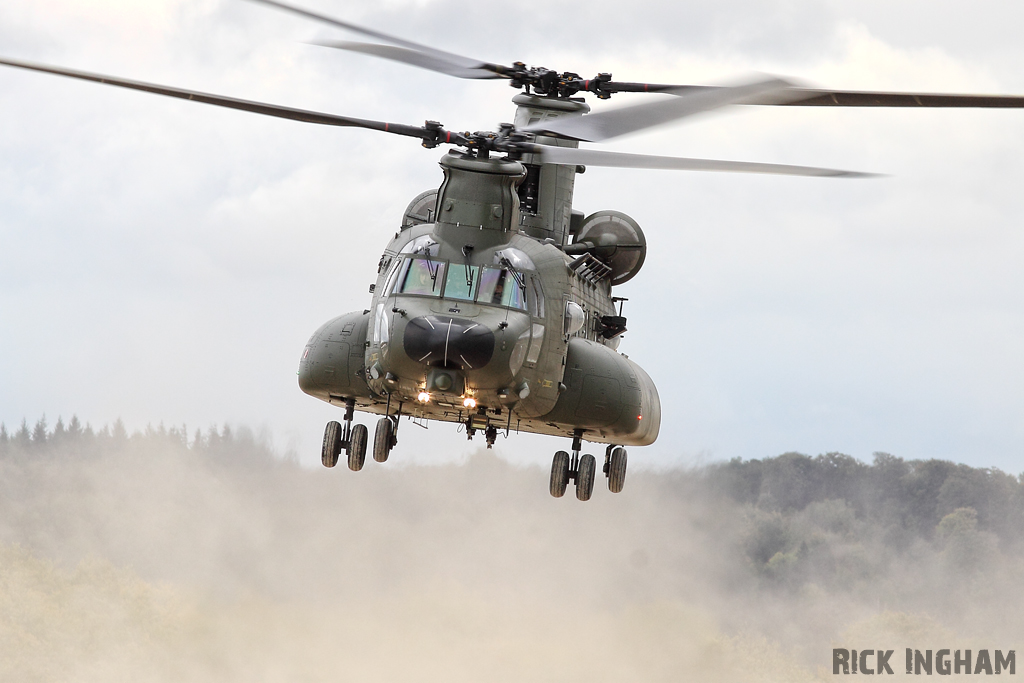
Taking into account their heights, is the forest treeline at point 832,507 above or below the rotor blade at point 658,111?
below

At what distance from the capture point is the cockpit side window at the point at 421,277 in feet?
51.4

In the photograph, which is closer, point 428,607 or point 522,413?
point 522,413

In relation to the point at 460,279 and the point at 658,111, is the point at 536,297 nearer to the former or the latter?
the point at 460,279

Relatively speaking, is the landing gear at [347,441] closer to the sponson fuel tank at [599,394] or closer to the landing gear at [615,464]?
the sponson fuel tank at [599,394]

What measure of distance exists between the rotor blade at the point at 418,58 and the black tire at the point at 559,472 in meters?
5.37

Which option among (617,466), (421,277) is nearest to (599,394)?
(617,466)

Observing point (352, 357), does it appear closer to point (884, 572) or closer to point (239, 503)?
point (239, 503)

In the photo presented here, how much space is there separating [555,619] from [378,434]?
15106mm

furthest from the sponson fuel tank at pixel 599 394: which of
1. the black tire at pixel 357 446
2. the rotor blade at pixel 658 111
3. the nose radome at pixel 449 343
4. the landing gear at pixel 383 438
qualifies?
the rotor blade at pixel 658 111

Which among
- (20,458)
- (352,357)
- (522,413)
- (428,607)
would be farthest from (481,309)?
(20,458)

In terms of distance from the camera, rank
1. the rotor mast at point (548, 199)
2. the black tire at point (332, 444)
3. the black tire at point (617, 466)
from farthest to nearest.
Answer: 1. the rotor mast at point (548, 199)
2. the black tire at point (617, 466)
3. the black tire at point (332, 444)

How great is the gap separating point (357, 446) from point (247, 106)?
18.1 ft

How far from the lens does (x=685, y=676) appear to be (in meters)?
32.0

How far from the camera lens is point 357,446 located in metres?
17.9
